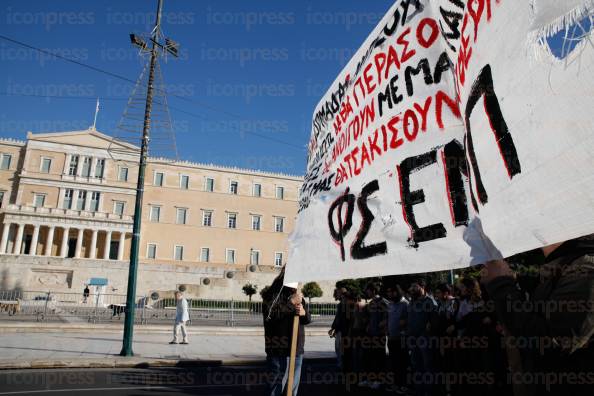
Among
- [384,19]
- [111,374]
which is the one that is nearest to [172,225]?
[111,374]

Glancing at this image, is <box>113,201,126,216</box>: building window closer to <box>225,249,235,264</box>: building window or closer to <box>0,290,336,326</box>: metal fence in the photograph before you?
<box>225,249,235,264</box>: building window

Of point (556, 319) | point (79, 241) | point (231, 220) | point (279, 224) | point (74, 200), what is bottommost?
point (556, 319)

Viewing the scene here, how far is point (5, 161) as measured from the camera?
47.2 m

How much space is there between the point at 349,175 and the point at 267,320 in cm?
255

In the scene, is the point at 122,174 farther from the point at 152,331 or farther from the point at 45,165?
the point at 152,331

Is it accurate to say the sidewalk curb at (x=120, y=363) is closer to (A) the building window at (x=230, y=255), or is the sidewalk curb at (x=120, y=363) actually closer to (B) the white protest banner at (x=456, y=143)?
(B) the white protest banner at (x=456, y=143)

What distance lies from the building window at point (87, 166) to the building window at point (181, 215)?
11096 mm

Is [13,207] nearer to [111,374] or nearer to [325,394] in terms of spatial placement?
[111,374]

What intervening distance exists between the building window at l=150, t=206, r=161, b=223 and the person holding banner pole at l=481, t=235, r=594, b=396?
172ft

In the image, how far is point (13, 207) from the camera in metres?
43.7

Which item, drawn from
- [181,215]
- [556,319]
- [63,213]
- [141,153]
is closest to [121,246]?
[63,213]

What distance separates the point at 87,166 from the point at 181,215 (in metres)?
12.3

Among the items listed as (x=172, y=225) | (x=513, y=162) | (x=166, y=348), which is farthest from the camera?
(x=172, y=225)

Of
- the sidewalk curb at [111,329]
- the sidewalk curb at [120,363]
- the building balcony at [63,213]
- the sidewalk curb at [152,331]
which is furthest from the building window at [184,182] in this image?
the sidewalk curb at [120,363]
